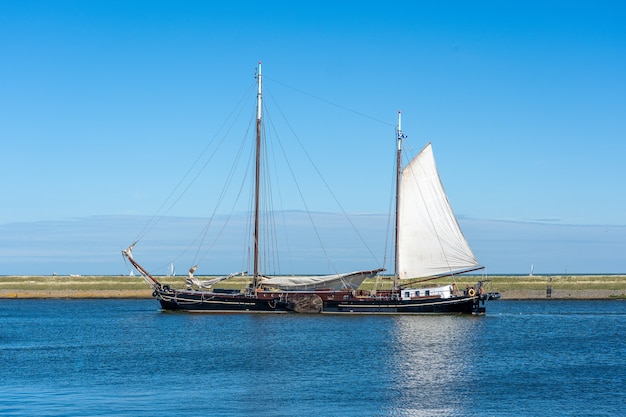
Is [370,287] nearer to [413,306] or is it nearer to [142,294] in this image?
[142,294]

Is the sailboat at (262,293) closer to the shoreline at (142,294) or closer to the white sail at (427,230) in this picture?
the white sail at (427,230)

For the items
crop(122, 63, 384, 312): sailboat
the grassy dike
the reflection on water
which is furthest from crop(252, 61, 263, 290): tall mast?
the grassy dike

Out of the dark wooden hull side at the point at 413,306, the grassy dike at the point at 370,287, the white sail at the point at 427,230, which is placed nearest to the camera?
the dark wooden hull side at the point at 413,306

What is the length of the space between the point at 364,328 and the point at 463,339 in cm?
1052

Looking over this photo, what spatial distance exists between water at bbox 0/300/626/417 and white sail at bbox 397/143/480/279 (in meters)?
6.31

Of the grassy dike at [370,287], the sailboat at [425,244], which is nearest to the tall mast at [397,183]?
the sailboat at [425,244]

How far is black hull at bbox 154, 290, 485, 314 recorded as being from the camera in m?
83.6

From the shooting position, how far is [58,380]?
4394cm

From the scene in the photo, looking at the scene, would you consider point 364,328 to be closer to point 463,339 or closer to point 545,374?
point 463,339

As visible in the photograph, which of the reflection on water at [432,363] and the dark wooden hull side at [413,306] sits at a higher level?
the dark wooden hull side at [413,306]

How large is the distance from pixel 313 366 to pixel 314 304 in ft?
121

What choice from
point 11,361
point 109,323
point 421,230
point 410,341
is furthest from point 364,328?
point 11,361

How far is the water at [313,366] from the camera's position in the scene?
36.9 metres

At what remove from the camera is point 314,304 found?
85875mm
